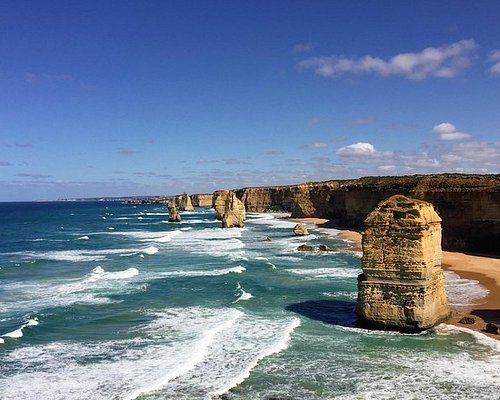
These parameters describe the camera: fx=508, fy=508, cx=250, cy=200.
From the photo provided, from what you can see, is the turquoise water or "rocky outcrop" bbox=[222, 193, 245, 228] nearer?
the turquoise water

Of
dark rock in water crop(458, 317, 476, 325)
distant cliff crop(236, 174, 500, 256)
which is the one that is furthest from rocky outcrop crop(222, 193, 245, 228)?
dark rock in water crop(458, 317, 476, 325)

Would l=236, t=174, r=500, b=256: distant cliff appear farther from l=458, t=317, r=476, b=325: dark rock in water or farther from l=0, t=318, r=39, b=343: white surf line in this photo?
l=0, t=318, r=39, b=343: white surf line

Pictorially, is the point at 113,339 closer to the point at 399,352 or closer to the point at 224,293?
the point at 224,293

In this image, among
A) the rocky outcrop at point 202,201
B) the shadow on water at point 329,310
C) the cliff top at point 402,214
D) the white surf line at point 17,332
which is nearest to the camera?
the cliff top at point 402,214

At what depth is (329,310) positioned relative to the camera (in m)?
25.2

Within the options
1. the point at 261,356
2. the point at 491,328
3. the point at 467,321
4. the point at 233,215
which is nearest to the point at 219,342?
the point at 261,356

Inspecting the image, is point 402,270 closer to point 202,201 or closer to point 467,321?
point 467,321

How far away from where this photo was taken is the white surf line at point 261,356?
15750 mm

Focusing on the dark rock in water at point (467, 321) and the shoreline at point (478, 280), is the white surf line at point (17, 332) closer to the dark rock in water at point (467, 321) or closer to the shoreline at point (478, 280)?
the shoreline at point (478, 280)

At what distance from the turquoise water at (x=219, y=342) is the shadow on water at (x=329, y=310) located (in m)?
0.05

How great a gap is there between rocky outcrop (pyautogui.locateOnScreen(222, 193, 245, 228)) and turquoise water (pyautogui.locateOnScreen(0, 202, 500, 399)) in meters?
42.0

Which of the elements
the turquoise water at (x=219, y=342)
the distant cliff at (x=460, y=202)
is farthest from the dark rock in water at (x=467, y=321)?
the distant cliff at (x=460, y=202)

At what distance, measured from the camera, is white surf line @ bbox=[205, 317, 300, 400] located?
1575cm

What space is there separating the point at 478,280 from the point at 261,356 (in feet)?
61.9
